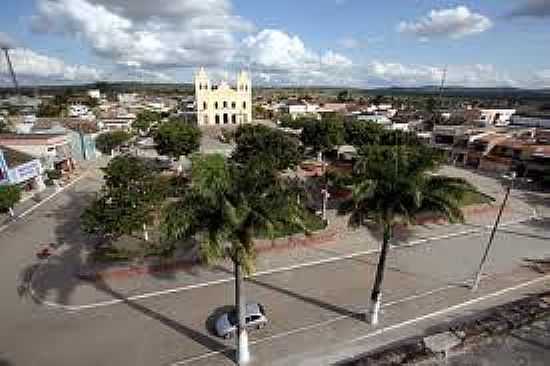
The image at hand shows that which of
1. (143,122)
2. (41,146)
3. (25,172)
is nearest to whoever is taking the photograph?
(25,172)

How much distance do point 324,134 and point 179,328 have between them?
38821 millimetres

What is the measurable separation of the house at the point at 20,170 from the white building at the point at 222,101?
220 feet

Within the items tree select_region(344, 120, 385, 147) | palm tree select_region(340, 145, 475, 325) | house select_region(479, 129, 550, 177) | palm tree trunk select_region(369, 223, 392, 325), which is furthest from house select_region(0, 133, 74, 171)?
house select_region(479, 129, 550, 177)

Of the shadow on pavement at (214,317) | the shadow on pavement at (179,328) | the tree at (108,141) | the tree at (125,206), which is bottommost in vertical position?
the shadow on pavement at (179,328)

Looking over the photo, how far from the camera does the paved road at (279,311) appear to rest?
1759cm

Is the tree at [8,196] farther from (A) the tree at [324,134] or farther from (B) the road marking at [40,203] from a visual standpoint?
(A) the tree at [324,134]

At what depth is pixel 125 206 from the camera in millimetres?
25047

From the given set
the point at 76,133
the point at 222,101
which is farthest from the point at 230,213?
the point at 222,101

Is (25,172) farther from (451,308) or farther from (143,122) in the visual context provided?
(143,122)

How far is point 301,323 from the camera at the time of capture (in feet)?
64.3

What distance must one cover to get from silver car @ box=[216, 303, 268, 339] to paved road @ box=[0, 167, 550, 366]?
0.51 m

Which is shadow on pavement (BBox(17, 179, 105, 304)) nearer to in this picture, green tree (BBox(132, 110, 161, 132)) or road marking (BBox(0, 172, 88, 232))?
road marking (BBox(0, 172, 88, 232))

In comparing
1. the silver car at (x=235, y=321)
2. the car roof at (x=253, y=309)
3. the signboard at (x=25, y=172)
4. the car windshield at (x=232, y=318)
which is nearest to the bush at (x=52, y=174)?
the signboard at (x=25, y=172)

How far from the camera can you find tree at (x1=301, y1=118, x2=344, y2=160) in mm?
53281
